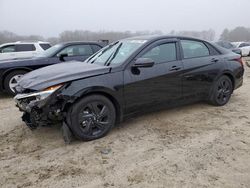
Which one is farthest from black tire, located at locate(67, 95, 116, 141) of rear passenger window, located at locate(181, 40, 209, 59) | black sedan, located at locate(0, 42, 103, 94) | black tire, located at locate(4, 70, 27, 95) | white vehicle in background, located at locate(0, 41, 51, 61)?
white vehicle in background, located at locate(0, 41, 51, 61)

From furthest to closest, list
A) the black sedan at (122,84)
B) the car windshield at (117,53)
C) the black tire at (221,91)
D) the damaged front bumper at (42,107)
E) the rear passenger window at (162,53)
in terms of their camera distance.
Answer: the black tire at (221,91), the rear passenger window at (162,53), the car windshield at (117,53), the black sedan at (122,84), the damaged front bumper at (42,107)

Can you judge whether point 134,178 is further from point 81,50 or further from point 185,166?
point 81,50

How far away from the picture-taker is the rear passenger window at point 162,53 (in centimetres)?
438

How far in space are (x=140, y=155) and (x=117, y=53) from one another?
1898 millimetres

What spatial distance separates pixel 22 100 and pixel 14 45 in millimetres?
10145

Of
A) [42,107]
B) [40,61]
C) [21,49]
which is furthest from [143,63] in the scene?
[21,49]

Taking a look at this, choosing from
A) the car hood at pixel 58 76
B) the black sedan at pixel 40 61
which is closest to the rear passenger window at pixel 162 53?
the car hood at pixel 58 76

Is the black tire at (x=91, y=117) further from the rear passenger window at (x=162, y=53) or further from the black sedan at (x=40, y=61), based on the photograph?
the black sedan at (x=40, y=61)

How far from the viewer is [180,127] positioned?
14.1ft

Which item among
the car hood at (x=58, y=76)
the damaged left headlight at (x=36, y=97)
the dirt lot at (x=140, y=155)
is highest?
the car hood at (x=58, y=76)

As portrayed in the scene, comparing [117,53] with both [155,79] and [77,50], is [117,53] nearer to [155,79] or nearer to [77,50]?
[155,79]

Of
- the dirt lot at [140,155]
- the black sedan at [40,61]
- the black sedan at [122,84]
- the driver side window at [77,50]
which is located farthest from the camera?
the driver side window at [77,50]

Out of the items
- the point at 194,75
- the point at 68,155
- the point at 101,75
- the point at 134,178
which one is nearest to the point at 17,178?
the point at 68,155

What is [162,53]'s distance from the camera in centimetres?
453
